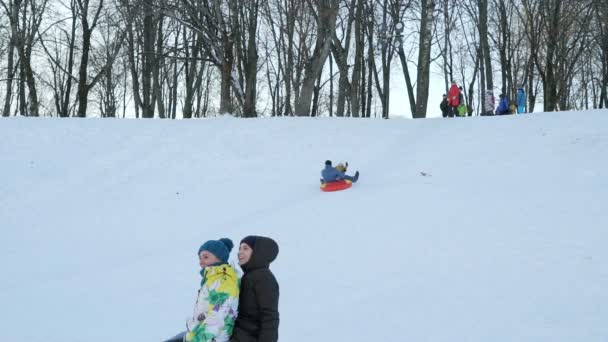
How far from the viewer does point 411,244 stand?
6.73 metres

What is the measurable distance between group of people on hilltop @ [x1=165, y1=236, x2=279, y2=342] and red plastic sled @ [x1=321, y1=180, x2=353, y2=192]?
724 cm

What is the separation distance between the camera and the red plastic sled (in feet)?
33.0

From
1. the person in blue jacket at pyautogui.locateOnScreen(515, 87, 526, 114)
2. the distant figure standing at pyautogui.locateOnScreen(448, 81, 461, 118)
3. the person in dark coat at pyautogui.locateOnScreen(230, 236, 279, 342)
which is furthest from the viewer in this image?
the person in blue jacket at pyautogui.locateOnScreen(515, 87, 526, 114)

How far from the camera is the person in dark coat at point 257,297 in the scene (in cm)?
272

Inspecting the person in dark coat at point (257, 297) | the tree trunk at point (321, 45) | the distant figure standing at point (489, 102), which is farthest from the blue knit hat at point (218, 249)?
the distant figure standing at point (489, 102)

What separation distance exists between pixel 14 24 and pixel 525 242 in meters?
21.2

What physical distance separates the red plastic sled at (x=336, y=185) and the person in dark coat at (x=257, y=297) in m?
7.26

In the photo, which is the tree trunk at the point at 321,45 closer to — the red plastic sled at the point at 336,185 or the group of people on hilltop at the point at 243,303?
the red plastic sled at the point at 336,185

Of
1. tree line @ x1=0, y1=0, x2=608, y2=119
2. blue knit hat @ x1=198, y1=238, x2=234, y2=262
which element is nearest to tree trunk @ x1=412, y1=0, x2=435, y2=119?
tree line @ x1=0, y1=0, x2=608, y2=119

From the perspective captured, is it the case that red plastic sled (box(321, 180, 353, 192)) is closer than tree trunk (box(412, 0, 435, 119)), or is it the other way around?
red plastic sled (box(321, 180, 353, 192))

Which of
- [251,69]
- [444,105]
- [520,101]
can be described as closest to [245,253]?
[251,69]

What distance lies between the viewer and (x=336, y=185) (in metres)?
10.1

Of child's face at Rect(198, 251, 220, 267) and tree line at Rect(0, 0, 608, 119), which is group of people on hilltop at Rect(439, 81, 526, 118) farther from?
child's face at Rect(198, 251, 220, 267)

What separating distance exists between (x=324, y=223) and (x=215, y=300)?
5.36 m
